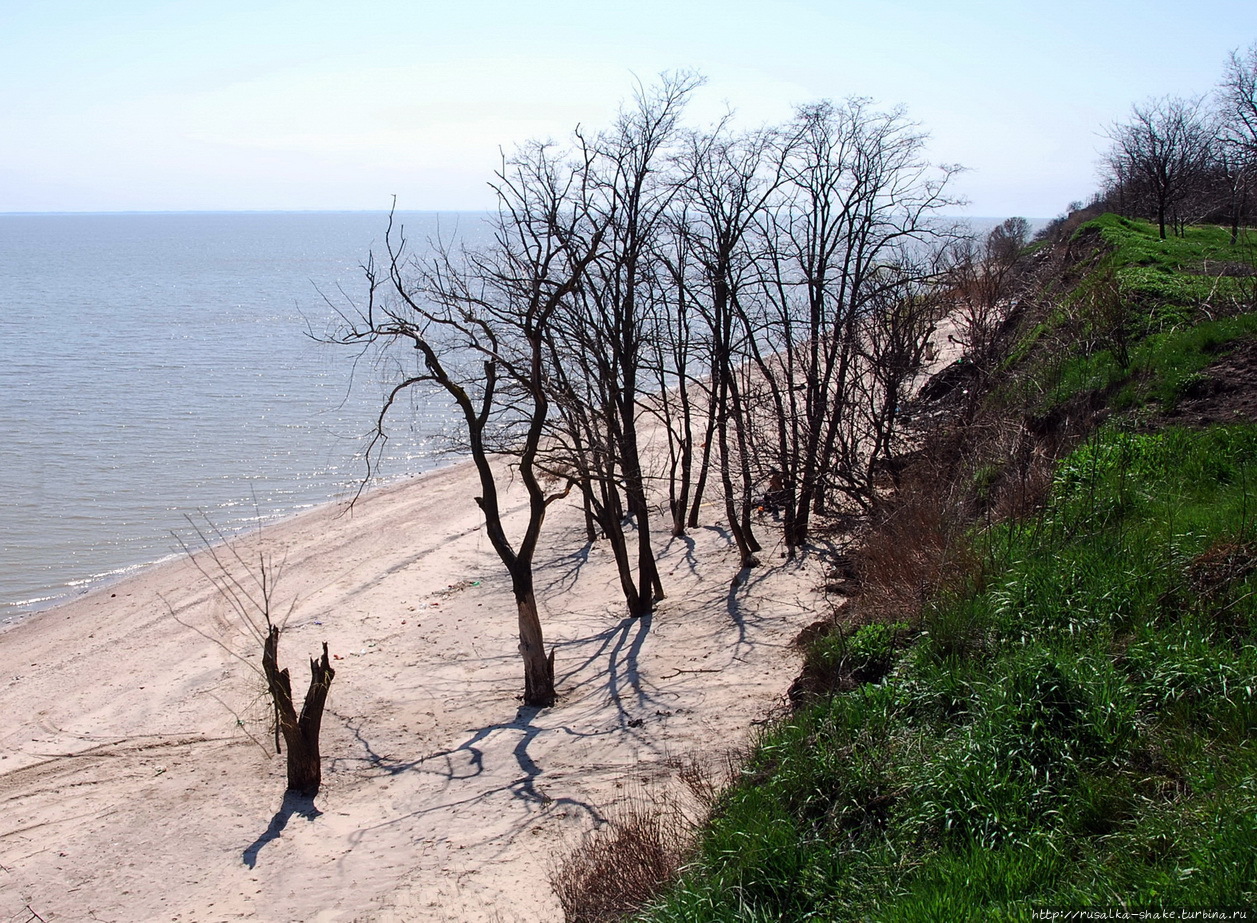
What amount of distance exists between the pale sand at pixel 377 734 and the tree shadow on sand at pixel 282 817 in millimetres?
33

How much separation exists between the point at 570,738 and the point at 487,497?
10.4 ft

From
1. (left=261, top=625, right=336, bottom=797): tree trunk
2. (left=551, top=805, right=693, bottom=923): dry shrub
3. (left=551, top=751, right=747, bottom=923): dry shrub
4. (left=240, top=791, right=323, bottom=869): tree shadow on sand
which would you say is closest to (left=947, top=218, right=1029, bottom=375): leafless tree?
(left=551, top=751, right=747, bottom=923): dry shrub

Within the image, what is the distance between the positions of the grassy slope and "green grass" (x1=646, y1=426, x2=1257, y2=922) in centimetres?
1

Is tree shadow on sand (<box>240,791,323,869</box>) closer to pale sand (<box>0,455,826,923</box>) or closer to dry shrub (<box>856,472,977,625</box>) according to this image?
pale sand (<box>0,455,826,923</box>)

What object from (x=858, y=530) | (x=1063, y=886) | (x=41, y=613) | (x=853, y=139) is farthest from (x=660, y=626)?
(x=41, y=613)

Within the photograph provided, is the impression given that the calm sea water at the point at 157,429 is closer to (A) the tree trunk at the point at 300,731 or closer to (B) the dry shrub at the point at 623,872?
(A) the tree trunk at the point at 300,731

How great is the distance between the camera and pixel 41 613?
64.6 feet

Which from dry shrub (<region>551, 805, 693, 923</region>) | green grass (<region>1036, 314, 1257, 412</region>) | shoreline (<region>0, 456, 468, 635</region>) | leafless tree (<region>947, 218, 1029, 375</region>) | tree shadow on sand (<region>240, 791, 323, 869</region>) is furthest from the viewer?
shoreline (<region>0, 456, 468, 635</region>)

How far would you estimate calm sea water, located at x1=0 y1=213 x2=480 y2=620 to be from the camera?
24.6 meters

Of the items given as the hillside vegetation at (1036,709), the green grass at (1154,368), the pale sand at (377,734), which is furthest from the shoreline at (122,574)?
the hillside vegetation at (1036,709)

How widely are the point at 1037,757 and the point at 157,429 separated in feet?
117

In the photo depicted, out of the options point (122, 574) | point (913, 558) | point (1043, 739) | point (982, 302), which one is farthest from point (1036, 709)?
point (122, 574)

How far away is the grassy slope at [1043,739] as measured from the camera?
4500mm

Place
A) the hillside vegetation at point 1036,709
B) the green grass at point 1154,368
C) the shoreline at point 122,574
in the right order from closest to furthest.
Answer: the hillside vegetation at point 1036,709 < the green grass at point 1154,368 < the shoreline at point 122,574
